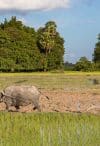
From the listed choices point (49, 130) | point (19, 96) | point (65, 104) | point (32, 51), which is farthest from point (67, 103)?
point (32, 51)

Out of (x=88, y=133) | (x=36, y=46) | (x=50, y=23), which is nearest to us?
(x=88, y=133)

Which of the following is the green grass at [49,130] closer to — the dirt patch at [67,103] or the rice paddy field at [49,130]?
the rice paddy field at [49,130]

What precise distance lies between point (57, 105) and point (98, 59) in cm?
6878

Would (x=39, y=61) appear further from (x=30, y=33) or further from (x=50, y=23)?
(x=50, y=23)

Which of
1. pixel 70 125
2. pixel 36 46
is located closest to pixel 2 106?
pixel 70 125

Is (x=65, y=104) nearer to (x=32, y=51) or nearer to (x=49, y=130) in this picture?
(x=49, y=130)

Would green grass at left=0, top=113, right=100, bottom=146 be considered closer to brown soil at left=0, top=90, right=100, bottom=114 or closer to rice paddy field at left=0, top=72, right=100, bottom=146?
rice paddy field at left=0, top=72, right=100, bottom=146

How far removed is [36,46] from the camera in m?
69.3

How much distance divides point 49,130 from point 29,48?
58.5 m

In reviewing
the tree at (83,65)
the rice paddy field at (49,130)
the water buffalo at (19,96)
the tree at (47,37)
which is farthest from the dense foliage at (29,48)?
the rice paddy field at (49,130)

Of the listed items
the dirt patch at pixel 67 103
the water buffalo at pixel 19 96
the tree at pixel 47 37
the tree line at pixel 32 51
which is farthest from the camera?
the tree at pixel 47 37

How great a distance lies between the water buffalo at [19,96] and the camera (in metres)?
14.3

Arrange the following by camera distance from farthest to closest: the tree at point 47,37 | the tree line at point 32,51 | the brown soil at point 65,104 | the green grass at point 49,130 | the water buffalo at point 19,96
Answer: the tree at point 47,37, the tree line at point 32,51, the brown soil at point 65,104, the water buffalo at point 19,96, the green grass at point 49,130

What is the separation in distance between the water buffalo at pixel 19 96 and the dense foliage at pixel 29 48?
46515 millimetres
